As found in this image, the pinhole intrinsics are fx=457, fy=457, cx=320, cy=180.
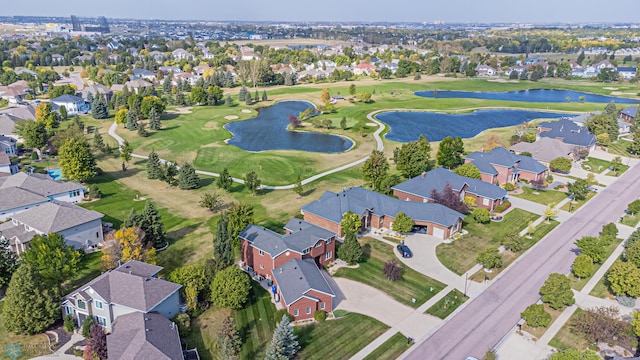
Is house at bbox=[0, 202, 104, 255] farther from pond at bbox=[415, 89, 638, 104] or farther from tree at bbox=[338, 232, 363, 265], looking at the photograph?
pond at bbox=[415, 89, 638, 104]

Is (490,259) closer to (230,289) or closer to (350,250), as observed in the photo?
(350,250)

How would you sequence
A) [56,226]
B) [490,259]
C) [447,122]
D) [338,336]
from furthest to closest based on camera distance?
[447,122] < [56,226] < [490,259] < [338,336]

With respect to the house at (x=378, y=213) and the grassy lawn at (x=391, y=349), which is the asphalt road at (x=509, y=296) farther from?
the house at (x=378, y=213)

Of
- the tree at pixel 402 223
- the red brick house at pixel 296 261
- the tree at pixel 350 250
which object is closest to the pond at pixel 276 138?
the tree at pixel 402 223

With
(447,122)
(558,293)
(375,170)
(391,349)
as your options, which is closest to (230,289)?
(391,349)

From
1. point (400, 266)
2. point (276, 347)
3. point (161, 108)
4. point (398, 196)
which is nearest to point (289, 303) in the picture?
point (276, 347)

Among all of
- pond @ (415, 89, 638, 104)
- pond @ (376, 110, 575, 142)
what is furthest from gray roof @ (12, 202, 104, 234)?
pond @ (415, 89, 638, 104)
